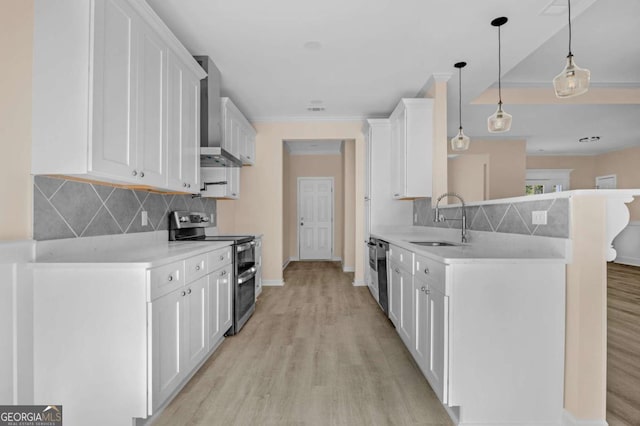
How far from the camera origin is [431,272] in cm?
201

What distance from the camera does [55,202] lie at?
6.07 ft

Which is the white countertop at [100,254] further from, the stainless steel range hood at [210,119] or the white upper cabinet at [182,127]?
the stainless steel range hood at [210,119]

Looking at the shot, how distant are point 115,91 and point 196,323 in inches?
58.6

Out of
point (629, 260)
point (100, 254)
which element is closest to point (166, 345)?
point (100, 254)

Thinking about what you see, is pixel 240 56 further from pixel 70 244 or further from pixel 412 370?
pixel 412 370

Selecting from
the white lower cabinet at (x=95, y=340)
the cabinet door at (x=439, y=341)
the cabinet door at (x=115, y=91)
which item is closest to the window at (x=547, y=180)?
the cabinet door at (x=439, y=341)

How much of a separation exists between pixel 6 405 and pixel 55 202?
3.29ft

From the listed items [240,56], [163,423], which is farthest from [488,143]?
[163,423]

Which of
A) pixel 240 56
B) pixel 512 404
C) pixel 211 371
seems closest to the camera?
pixel 512 404

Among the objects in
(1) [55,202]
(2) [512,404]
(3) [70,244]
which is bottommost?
(2) [512,404]

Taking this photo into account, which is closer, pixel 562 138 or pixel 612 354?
pixel 612 354

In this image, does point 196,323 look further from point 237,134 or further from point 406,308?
point 237,134

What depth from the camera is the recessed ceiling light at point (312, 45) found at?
9.90 feet

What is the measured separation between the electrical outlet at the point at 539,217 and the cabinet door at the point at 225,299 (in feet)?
7.41
